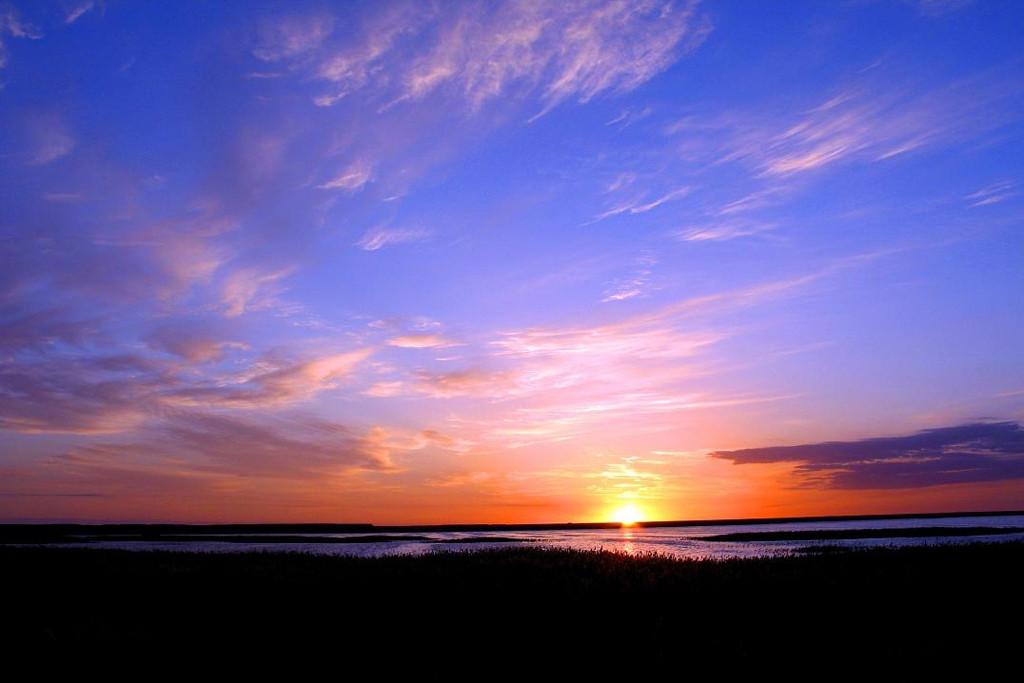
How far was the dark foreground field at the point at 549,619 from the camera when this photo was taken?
14.6 m

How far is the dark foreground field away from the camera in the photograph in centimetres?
1462

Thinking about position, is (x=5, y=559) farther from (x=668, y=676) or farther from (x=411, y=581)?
(x=668, y=676)

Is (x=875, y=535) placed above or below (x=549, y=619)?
below

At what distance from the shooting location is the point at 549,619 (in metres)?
18.5

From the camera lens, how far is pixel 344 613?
65.2 ft

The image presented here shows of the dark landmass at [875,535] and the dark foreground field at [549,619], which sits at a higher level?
the dark foreground field at [549,619]

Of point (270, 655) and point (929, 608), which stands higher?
point (270, 655)

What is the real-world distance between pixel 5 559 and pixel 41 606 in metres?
22.8

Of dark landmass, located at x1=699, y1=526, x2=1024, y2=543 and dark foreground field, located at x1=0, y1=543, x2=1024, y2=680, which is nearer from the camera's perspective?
dark foreground field, located at x1=0, y1=543, x2=1024, y2=680

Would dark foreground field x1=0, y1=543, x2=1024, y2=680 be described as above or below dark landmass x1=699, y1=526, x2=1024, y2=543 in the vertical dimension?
above

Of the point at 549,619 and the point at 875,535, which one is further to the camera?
the point at 875,535

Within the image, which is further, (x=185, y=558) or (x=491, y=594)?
(x=185, y=558)

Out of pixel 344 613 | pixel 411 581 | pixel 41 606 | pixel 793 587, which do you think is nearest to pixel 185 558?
pixel 41 606

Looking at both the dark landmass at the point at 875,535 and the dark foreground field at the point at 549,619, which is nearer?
the dark foreground field at the point at 549,619
